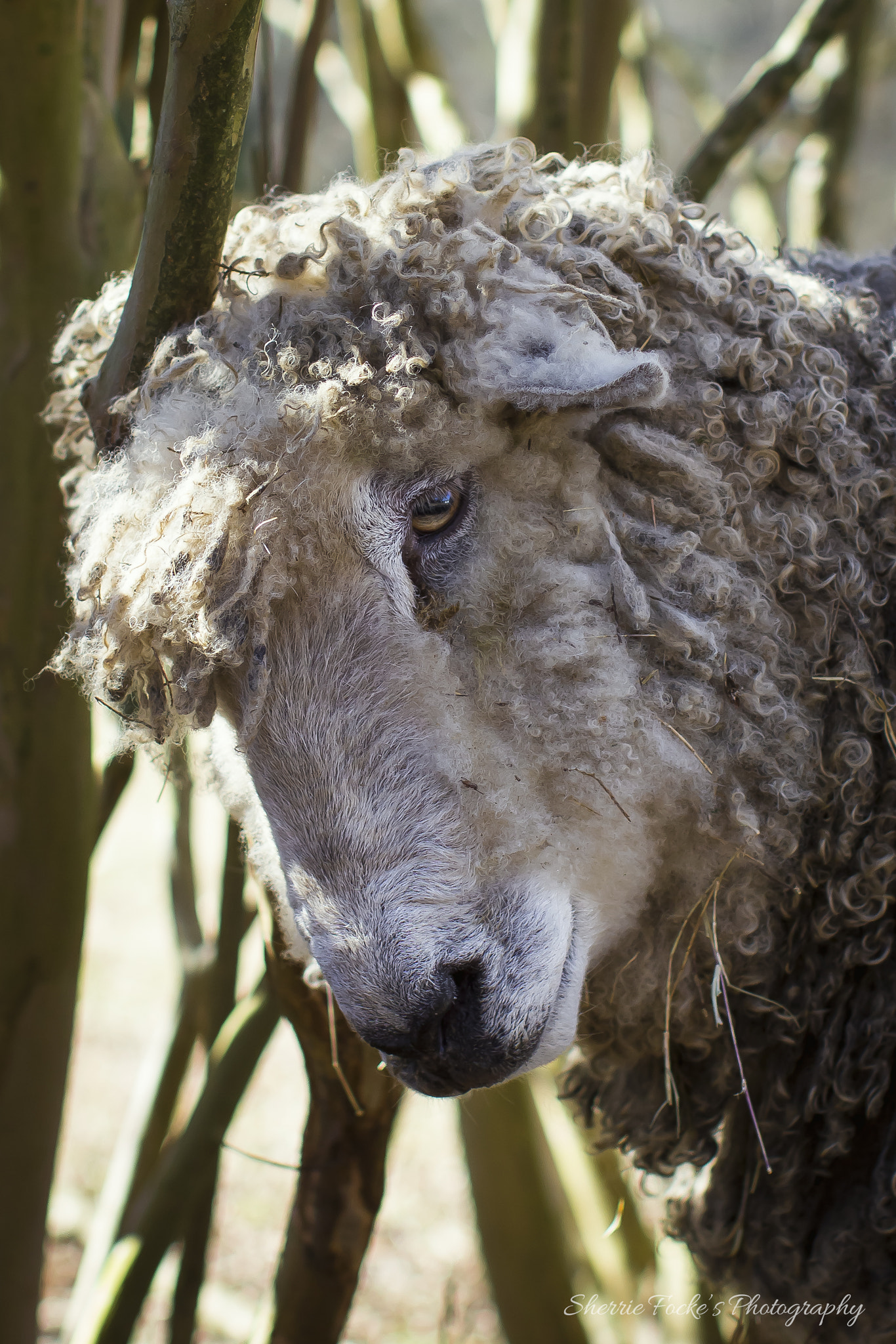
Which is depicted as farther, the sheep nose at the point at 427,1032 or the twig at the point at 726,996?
the twig at the point at 726,996

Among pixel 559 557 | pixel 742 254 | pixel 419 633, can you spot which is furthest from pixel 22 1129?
pixel 742 254

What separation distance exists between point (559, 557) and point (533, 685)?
0.20 m

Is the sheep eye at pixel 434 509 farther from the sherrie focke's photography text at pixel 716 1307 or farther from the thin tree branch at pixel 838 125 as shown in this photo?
the thin tree branch at pixel 838 125

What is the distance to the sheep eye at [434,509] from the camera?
1521 mm

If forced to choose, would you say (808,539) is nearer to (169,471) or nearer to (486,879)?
(486,879)

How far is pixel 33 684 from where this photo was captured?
194cm

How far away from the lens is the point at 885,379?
5.74 ft

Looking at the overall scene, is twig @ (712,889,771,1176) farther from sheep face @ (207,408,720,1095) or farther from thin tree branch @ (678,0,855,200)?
thin tree branch @ (678,0,855,200)

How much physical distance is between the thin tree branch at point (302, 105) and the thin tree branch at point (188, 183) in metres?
1.18

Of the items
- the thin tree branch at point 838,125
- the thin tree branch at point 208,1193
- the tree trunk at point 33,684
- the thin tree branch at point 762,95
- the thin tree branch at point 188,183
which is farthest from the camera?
the thin tree branch at point 838,125

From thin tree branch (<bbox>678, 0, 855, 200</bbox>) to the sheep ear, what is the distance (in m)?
1.21

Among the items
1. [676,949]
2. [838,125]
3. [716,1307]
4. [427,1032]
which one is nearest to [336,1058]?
[427,1032]

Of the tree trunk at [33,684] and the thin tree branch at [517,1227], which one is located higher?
the tree trunk at [33,684]

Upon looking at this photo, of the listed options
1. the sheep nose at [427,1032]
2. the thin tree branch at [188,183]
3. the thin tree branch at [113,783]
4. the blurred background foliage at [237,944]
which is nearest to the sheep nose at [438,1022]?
the sheep nose at [427,1032]
